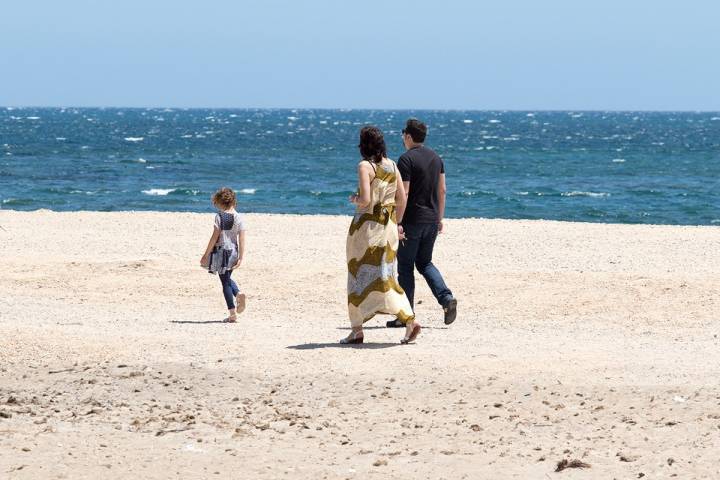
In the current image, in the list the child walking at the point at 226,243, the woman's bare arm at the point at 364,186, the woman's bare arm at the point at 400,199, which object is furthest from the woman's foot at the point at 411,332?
the child walking at the point at 226,243

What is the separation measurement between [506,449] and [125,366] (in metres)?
3.03

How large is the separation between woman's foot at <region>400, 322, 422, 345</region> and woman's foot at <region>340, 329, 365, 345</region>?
0.31m

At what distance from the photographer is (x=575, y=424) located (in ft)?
23.4

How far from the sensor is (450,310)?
10.2 m

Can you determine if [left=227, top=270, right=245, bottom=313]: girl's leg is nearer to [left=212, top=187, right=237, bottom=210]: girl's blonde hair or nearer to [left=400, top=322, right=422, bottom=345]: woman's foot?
[left=212, top=187, right=237, bottom=210]: girl's blonde hair

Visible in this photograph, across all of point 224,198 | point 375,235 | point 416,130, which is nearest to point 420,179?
point 416,130

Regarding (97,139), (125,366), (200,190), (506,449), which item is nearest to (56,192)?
(200,190)

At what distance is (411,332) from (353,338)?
0.41m

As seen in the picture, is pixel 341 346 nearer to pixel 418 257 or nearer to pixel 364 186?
pixel 418 257

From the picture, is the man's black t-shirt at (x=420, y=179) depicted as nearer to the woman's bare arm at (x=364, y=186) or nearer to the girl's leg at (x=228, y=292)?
the woman's bare arm at (x=364, y=186)

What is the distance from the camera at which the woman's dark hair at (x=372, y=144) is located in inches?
344

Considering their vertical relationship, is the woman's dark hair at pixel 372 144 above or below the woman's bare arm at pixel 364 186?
above

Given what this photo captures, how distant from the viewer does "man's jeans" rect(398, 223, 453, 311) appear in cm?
973

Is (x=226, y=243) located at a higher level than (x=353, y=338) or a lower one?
higher
